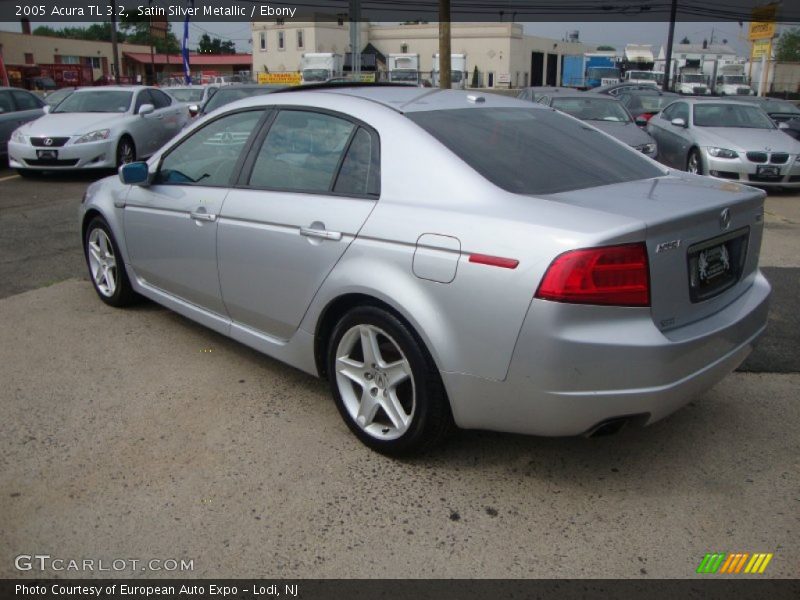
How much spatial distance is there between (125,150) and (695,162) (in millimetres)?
9363

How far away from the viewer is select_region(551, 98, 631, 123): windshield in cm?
1210

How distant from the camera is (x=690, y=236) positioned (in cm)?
284

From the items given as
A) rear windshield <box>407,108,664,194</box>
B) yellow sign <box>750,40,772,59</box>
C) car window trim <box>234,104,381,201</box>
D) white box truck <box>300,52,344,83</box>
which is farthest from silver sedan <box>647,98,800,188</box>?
white box truck <box>300,52,344,83</box>

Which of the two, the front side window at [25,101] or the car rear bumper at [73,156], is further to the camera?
the front side window at [25,101]

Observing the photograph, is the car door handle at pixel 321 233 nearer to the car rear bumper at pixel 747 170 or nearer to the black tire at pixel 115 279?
the black tire at pixel 115 279

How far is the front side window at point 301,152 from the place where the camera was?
3.51 meters

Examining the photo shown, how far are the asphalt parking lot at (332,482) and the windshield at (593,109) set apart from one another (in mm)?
8322

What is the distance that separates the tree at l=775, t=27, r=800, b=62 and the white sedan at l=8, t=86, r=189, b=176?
80802mm

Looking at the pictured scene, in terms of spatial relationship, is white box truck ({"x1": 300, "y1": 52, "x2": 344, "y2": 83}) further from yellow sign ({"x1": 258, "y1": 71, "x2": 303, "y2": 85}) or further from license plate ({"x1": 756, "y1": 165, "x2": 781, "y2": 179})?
license plate ({"x1": 756, "y1": 165, "x2": 781, "y2": 179})

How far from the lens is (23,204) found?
9.89 metres

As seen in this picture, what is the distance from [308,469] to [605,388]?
136cm

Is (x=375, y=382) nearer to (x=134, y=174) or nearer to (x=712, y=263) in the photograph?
(x=712, y=263)

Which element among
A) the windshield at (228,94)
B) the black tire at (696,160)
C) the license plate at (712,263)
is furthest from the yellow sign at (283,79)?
Result: the license plate at (712,263)
